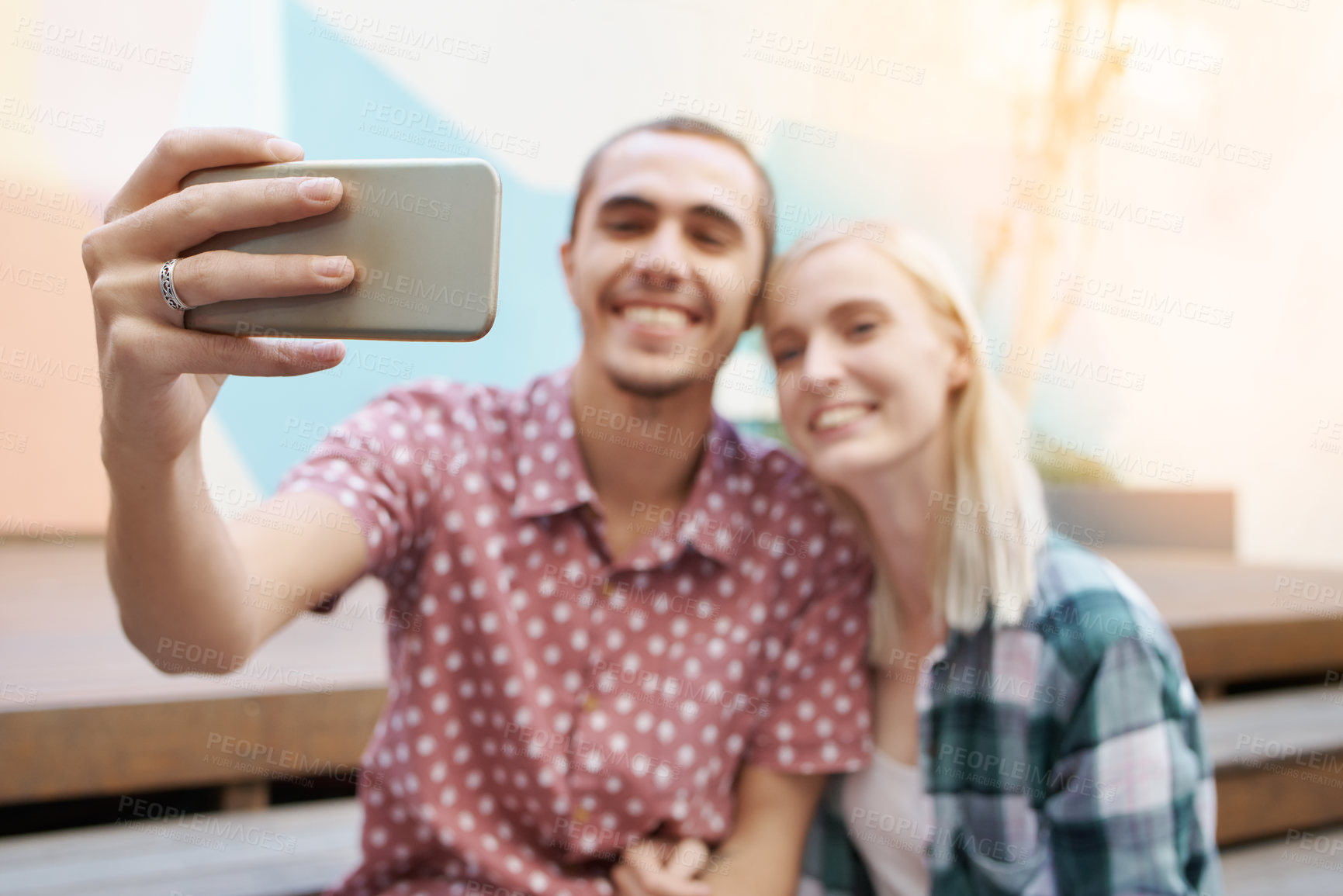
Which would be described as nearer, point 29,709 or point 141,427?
point 141,427

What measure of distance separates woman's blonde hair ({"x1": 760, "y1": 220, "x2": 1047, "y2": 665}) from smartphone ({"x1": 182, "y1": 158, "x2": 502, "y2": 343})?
0.53 meters

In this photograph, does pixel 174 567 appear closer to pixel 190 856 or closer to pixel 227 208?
pixel 227 208

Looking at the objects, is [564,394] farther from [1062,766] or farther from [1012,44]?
[1012,44]

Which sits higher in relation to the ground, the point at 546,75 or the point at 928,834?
the point at 546,75

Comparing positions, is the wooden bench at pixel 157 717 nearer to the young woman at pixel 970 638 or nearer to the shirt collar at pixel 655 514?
the shirt collar at pixel 655 514

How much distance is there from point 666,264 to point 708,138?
197 mm

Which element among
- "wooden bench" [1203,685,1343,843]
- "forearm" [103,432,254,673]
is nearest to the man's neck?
"forearm" [103,432,254,673]

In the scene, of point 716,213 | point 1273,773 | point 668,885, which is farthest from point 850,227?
point 1273,773

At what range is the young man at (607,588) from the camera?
87cm

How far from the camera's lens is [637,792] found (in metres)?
0.87

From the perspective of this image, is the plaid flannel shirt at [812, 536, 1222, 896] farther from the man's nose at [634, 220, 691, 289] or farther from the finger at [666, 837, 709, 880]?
the man's nose at [634, 220, 691, 289]

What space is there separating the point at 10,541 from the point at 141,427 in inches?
96.7

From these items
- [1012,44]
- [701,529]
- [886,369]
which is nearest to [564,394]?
[701,529]

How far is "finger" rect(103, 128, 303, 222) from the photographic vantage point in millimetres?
512
